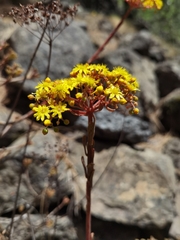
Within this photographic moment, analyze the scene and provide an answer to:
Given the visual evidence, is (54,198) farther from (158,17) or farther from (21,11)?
(158,17)

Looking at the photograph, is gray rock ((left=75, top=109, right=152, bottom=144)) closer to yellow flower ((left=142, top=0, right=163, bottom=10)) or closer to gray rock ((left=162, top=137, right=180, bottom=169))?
gray rock ((left=162, top=137, right=180, bottom=169))

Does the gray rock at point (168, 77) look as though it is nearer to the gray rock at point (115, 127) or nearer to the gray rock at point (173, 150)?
the gray rock at point (173, 150)

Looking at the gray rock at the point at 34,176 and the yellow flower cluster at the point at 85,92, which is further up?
the yellow flower cluster at the point at 85,92

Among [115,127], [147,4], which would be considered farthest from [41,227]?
[147,4]

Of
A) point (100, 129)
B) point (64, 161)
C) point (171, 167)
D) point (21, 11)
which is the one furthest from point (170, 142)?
point (21, 11)

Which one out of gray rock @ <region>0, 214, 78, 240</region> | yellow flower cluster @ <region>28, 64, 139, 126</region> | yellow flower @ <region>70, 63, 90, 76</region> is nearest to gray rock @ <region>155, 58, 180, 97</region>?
gray rock @ <region>0, 214, 78, 240</region>

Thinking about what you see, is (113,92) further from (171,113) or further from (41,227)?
(171,113)

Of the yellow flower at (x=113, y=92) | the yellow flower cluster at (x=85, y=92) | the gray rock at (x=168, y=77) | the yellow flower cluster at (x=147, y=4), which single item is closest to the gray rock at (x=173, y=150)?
the gray rock at (x=168, y=77)
